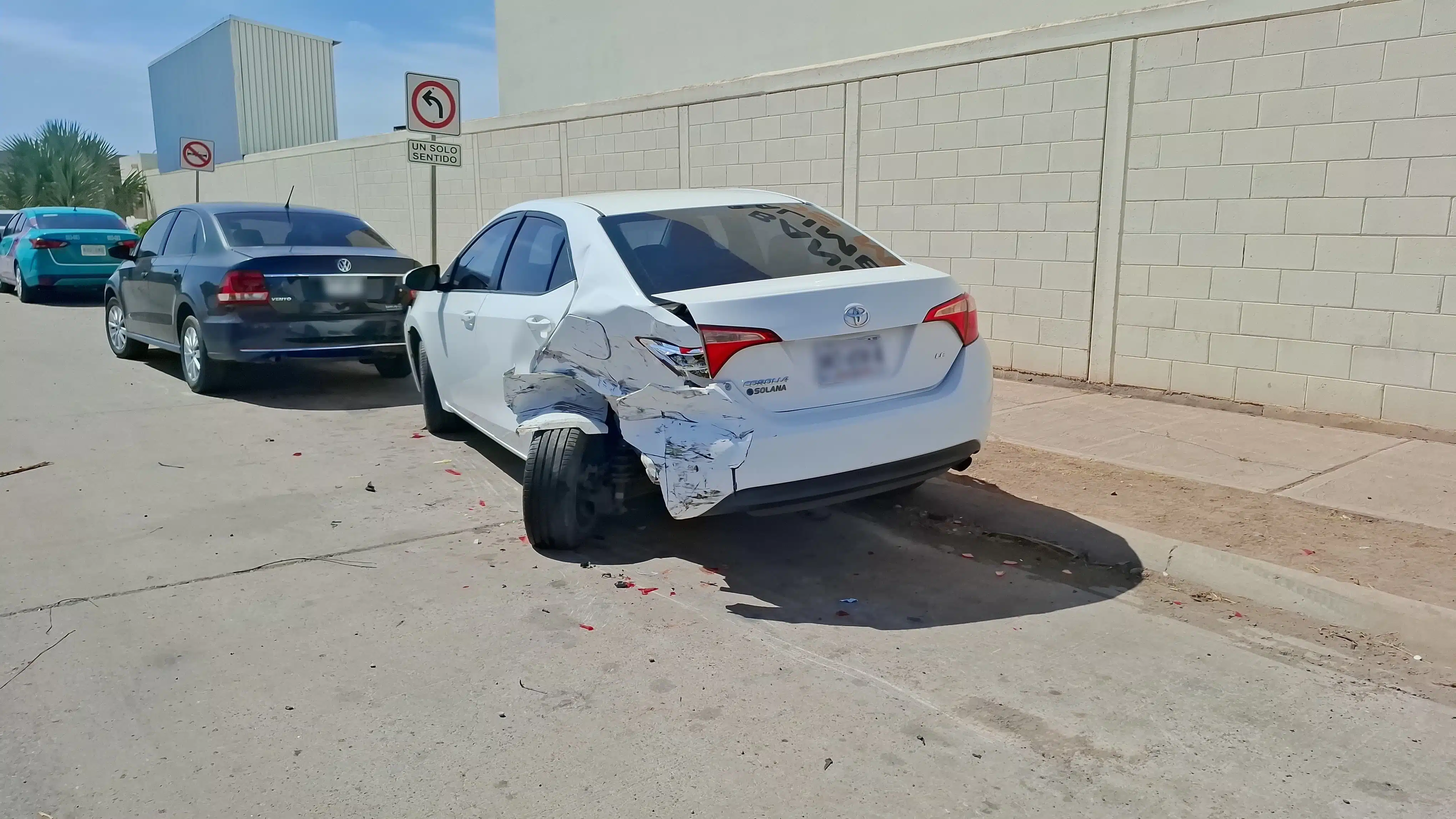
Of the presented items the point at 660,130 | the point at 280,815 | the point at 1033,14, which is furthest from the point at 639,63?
the point at 280,815

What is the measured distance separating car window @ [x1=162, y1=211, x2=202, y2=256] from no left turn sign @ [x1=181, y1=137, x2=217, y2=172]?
9.55 meters

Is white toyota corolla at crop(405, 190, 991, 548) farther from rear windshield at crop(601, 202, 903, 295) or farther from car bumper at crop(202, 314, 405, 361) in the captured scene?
car bumper at crop(202, 314, 405, 361)

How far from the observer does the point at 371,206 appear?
19203 mm

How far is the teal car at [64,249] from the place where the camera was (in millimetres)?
16375

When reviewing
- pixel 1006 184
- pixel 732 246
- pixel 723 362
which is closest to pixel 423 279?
pixel 732 246

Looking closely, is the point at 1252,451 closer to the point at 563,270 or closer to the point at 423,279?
the point at 563,270

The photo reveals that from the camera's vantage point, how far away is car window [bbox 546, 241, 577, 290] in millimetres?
5105

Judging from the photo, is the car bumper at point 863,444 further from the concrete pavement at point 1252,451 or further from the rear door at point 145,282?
the rear door at point 145,282

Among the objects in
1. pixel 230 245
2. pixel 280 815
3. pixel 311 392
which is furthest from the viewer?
pixel 311 392

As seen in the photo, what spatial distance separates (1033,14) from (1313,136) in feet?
13.9

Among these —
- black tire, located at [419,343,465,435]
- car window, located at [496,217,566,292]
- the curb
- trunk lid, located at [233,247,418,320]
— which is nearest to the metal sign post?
trunk lid, located at [233,247,418,320]

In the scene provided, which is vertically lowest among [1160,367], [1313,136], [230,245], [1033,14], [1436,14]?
[1160,367]

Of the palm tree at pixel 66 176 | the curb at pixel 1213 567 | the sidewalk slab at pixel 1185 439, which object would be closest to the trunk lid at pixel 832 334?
the curb at pixel 1213 567

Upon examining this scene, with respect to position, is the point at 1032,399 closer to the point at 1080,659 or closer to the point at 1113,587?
the point at 1113,587
